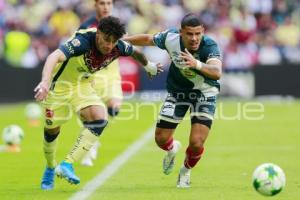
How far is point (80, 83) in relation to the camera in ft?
38.4

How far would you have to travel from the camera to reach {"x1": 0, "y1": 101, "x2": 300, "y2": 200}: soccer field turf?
11031 millimetres

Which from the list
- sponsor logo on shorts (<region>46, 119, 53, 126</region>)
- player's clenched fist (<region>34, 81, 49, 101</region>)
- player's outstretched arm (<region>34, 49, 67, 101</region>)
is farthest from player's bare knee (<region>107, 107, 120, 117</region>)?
player's clenched fist (<region>34, 81, 49, 101</region>)

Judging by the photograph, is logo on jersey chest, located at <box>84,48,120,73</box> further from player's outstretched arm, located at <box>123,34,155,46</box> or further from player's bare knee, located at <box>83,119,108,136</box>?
player's bare knee, located at <box>83,119,108,136</box>

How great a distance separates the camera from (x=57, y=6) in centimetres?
3200

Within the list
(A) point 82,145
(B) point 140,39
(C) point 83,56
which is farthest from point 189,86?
(A) point 82,145

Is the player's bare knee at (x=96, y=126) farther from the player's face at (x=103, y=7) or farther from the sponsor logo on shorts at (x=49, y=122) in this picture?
the player's face at (x=103, y=7)

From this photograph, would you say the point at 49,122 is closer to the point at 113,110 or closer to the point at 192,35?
the point at 192,35

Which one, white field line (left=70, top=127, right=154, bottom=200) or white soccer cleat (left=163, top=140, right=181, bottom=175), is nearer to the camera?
white field line (left=70, top=127, right=154, bottom=200)

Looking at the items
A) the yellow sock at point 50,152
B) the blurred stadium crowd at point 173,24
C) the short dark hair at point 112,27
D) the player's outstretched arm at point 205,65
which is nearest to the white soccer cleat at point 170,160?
the yellow sock at point 50,152

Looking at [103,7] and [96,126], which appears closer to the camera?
[96,126]

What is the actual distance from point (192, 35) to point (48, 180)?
2.51 m

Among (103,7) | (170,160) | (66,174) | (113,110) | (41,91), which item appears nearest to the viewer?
(41,91)

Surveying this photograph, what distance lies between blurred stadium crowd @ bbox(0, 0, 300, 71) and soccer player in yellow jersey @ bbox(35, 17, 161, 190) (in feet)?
56.5

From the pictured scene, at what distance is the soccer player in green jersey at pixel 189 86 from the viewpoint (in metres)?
10.9
